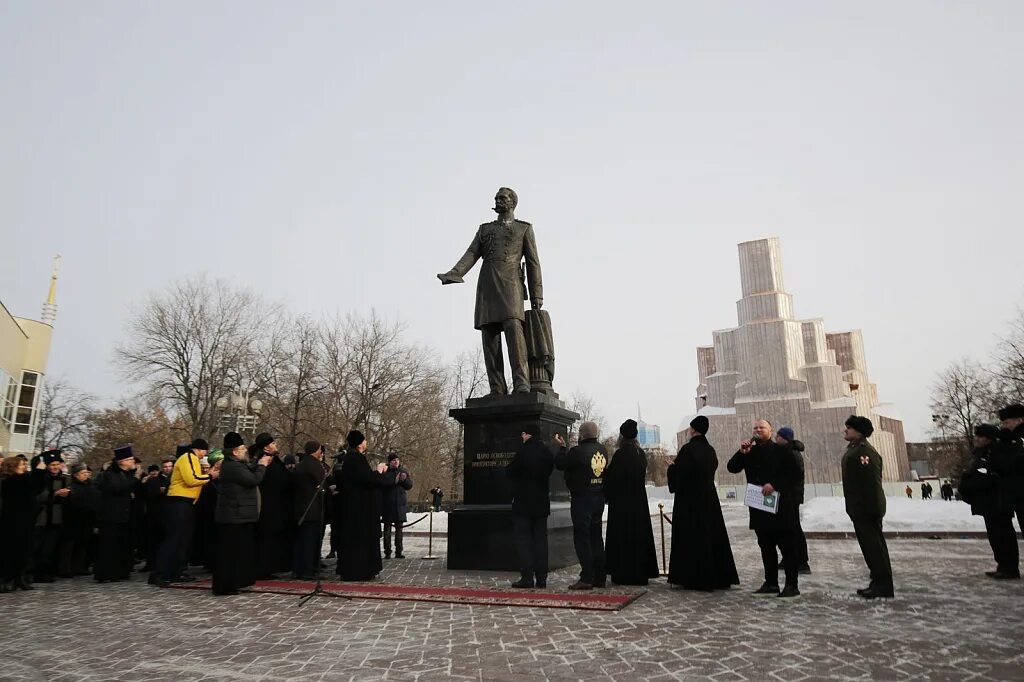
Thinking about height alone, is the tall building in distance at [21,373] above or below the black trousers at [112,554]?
above

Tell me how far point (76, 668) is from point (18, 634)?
70.5 inches

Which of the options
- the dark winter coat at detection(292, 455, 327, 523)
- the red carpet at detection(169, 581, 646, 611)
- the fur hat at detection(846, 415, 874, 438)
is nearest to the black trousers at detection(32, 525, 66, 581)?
the red carpet at detection(169, 581, 646, 611)

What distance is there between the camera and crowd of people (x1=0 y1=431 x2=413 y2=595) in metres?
8.12

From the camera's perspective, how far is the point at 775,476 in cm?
735

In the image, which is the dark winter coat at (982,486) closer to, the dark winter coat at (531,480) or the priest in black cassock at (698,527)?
the priest in black cassock at (698,527)

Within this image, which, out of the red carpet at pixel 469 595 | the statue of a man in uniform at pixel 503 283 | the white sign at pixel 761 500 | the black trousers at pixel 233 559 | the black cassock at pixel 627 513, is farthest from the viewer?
the statue of a man in uniform at pixel 503 283

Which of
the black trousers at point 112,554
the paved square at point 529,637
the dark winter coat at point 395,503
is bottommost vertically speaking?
the paved square at point 529,637

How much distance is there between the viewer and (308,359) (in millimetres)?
35438

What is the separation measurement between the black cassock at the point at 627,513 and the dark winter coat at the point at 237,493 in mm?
4396

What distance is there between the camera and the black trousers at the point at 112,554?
9.34 m

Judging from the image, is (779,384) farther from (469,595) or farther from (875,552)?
(469,595)

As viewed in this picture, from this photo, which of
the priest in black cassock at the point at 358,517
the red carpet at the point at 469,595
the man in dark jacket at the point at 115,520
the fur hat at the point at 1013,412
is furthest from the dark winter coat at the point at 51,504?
the fur hat at the point at 1013,412

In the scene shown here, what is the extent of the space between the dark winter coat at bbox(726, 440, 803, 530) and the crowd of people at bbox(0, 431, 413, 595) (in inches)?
178

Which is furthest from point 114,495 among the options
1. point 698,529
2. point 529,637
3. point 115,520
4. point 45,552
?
point 698,529
